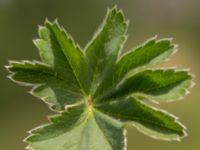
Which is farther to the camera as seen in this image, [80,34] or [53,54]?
[80,34]

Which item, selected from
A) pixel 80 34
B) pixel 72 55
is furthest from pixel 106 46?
pixel 80 34

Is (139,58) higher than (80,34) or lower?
lower

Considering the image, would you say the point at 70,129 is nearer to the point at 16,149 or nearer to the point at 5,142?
the point at 16,149

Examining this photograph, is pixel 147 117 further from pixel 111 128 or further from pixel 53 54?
pixel 53 54

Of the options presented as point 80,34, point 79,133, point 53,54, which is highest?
point 80,34

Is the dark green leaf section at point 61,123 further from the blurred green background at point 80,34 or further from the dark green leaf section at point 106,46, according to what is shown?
the blurred green background at point 80,34

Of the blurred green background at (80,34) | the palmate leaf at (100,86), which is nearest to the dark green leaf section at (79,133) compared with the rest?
the palmate leaf at (100,86)

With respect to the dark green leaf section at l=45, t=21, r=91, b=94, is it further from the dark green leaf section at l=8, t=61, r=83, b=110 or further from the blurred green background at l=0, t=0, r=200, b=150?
the blurred green background at l=0, t=0, r=200, b=150

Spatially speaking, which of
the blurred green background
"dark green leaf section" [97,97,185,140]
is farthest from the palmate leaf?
the blurred green background
